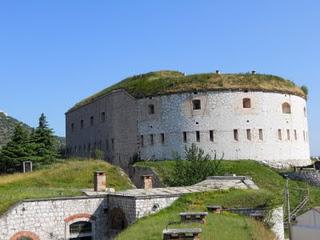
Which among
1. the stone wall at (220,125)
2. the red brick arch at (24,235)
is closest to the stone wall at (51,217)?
the red brick arch at (24,235)

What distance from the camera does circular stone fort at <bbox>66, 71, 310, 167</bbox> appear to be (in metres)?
39.6

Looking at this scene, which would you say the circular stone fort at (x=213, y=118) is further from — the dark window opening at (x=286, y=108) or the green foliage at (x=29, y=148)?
the green foliage at (x=29, y=148)

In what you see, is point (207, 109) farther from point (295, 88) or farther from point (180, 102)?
point (295, 88)

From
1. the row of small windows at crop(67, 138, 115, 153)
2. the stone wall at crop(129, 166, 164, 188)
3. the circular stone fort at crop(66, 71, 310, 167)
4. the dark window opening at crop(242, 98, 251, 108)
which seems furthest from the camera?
the row of small windows at crop(67, 138, 115, 153)

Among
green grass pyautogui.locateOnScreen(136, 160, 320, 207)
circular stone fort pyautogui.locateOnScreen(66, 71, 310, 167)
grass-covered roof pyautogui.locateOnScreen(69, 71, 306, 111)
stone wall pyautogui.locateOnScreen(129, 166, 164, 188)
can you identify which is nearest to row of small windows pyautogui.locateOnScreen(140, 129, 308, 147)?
circular stone fort pyautogui.locateOnScreen(66, 71, 310, 167)

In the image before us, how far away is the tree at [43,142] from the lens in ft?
137

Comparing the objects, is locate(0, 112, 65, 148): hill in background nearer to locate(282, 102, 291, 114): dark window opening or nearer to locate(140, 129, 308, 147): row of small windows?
locate(140, 129, 308, 147): row of small windows

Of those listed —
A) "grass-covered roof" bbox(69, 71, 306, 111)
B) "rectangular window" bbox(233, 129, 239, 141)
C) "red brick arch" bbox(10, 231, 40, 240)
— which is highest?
"grass-covered roof" bbox(69, 71, 306, 111)

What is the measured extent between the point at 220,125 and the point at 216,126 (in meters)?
0.32

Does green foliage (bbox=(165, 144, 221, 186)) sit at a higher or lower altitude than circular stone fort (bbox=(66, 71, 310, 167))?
lower

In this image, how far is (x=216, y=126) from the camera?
3953cm

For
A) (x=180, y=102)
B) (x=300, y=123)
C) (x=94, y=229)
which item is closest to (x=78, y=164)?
(x=180, y=102)

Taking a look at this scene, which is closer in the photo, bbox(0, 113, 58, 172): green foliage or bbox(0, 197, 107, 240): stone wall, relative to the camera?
bbox(0, 197, 107, 240): stone wall

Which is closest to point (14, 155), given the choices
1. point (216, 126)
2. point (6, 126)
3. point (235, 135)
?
point (216, 126)
